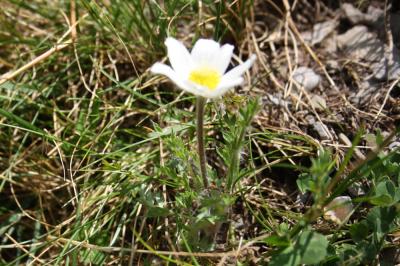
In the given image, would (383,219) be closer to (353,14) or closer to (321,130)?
(321,130)

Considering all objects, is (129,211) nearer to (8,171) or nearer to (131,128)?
(131,128)

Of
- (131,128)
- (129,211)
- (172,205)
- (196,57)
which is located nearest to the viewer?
(196,57)

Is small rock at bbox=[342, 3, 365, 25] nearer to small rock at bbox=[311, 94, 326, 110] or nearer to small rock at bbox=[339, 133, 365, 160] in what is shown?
small rock at bbox=[311, 94, 326, 110]

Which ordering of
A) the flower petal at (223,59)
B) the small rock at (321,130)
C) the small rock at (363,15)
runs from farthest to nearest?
the small rock at (363,15) < the small rock at (321,130) < the flower petal at (223,59)

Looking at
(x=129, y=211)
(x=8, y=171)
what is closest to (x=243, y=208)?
(x=129, y=211)

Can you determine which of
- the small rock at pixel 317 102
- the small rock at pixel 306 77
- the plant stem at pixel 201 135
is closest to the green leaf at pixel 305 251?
the plant stem at pixel 201 135

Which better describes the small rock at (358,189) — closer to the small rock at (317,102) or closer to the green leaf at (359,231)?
the green leaf at (359,231)

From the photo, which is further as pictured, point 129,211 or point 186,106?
point 186,106
